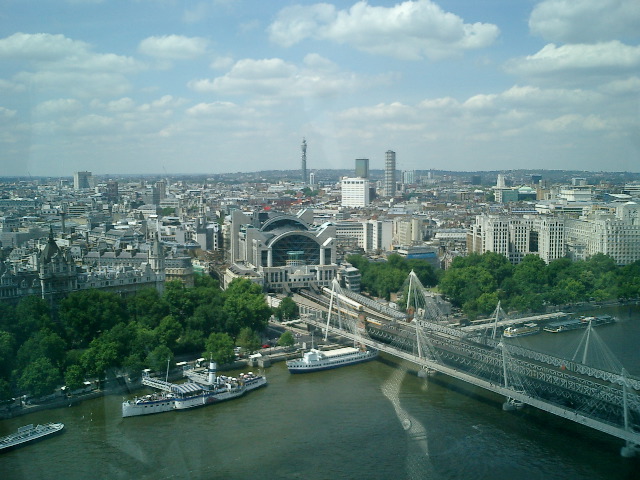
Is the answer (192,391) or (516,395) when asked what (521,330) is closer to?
(516,395)

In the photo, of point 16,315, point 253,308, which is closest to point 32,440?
point 16,315

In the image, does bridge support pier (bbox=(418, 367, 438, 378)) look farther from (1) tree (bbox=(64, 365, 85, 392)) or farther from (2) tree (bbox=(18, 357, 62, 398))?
(2) tree (bbox=(18, 357, 62, 398))

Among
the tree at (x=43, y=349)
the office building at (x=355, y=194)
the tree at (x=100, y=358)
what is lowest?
the tree at (x=100, y=358)

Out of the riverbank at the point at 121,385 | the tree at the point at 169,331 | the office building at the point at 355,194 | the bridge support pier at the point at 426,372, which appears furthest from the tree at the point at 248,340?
the office building at the point at 355,194

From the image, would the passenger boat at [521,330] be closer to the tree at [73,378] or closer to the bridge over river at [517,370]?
the bridge over river at [517,370]

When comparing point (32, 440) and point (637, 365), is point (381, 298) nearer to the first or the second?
point (637, 365)

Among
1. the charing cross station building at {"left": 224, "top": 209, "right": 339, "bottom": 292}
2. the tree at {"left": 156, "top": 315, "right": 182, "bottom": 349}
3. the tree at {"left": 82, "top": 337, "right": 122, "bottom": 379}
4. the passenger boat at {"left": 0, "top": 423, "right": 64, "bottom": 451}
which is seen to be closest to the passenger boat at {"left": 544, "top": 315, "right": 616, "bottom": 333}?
the charing cross station building at {"left": 224, "top": 209, "right": 339, "bottom": 292}
